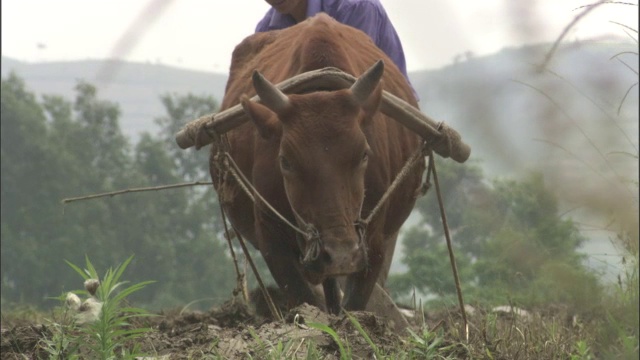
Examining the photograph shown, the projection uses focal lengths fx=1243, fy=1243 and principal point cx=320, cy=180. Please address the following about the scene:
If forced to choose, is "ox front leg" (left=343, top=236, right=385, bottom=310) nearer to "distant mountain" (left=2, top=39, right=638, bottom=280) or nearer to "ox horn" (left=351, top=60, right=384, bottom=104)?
"ox horn" (left=351, top=60, right=384, bottom=104)

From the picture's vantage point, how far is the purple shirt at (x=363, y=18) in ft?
24.6

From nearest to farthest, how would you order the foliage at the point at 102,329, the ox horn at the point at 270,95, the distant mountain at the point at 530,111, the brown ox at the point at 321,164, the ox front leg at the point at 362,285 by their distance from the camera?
the distant mountain at the point at 530,111 → the foliage at the point at 102,329 → the brown ox at the point at 321,164 → the ox horn at the point at 270,95 → the ox front leg at the point at 362,285

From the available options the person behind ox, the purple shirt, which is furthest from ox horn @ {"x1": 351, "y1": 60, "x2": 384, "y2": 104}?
the purple shirt

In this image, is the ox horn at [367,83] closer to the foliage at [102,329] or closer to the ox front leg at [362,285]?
the ox front leg at [362,285]

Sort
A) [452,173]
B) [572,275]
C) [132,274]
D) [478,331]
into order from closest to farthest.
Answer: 1. [572,275]
2. [478,331]
3. [452,173]
4. [132,274]

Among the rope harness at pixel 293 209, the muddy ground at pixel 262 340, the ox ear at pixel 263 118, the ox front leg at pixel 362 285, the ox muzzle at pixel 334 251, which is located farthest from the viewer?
the ox front leg at pixel 362 285

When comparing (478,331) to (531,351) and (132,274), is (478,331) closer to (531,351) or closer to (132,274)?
(531,351)

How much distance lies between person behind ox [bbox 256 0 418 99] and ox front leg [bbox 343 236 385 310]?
144cm

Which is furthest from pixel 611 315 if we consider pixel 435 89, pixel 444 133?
pixel 444 133

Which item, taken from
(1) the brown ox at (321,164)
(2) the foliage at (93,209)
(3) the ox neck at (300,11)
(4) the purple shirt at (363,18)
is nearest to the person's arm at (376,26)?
(4) the purple shirt at (363,18)

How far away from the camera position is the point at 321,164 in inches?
217

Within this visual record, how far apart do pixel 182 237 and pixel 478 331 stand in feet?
111

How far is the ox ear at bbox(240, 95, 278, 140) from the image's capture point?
19.0 ft

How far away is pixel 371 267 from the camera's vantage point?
6.26 metres
